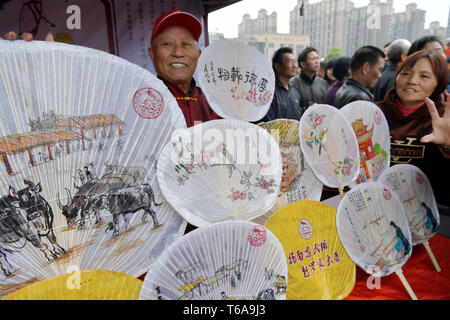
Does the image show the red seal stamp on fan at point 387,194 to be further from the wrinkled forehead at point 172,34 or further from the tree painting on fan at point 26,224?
the tree painting on fan at point 26,224

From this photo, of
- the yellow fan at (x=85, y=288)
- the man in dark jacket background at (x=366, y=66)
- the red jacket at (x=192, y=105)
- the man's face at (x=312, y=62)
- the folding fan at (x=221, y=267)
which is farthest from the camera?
the man's face at (x=312, y=62)

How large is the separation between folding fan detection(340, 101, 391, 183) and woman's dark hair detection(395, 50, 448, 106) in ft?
0.95

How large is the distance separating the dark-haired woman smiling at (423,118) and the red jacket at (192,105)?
1.05 meters

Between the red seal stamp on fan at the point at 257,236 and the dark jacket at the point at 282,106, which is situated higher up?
the dark jacket at the point at 282,106

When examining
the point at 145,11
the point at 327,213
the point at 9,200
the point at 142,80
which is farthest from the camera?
the point at 145,11

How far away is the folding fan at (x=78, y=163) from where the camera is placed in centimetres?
66

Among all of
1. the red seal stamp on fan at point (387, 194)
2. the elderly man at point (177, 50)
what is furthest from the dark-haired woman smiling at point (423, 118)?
the elderly man at point (177, 50)

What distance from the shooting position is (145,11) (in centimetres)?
188

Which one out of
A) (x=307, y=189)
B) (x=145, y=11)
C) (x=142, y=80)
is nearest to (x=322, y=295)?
(x=307, y=189)

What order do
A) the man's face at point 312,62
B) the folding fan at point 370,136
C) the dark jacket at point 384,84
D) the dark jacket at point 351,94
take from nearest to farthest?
the folding fan at point 370,136
the dark jacket at point 351,94
the dark jacket at point 384,84
the man's face at point 312,62

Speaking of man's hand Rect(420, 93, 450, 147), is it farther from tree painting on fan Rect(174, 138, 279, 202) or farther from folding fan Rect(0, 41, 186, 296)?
folding fan Rect(0, 41, 186, 296)

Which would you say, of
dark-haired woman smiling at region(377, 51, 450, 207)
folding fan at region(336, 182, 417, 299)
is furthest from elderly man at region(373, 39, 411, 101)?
folding fan at region(336, 182, 417, 299)
